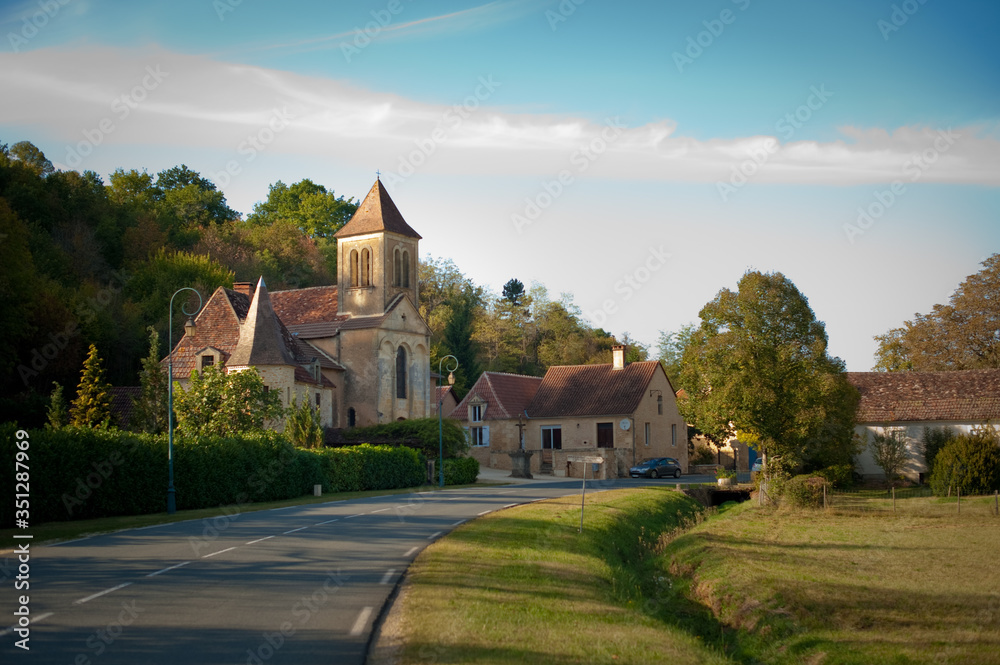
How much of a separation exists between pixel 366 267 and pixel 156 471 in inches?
1285

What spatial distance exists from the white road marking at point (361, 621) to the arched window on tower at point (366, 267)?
48035mm

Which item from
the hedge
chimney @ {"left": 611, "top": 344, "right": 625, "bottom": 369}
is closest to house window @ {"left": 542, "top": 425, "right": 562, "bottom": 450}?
chimney @ {"left": 611, "top": 344, "right": 625, "bottom": 369}

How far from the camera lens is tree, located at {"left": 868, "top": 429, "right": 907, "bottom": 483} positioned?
40125mm

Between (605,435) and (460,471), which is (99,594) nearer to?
(460,471)

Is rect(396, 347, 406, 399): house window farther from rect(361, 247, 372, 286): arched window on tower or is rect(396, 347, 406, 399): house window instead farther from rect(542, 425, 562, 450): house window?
rect(542, 425, 562, 450): house window

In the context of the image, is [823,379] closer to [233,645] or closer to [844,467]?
[844,467]

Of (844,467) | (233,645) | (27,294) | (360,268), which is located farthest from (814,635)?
(360,268)

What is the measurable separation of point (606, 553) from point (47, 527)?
14201 millimetres

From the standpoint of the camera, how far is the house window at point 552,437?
6197 centimetres

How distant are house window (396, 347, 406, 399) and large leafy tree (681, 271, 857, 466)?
2478 cm

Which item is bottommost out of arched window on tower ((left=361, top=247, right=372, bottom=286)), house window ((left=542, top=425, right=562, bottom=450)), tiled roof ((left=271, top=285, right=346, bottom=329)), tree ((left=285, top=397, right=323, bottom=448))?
house window ((left=542, top=425, right=562, bottom=450))

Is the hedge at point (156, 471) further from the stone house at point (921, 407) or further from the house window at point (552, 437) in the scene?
the stone house at point (921, 407)

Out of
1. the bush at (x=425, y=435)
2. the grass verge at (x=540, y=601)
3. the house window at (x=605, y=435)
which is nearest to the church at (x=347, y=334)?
the bush at (x=425, y=435)

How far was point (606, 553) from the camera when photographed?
67.1 ft
